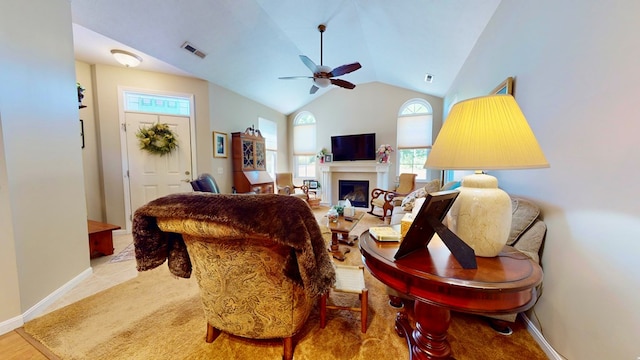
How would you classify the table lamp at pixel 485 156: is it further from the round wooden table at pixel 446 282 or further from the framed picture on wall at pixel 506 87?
the framed picture on wall at pixel 506 87

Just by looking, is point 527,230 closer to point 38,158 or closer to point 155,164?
point 38,158

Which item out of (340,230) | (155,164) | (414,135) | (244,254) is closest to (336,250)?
(340,230)

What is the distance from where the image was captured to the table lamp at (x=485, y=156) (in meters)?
0.83

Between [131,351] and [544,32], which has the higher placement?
[544,32]

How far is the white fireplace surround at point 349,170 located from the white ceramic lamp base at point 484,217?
435 cm

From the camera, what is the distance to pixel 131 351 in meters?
1.32

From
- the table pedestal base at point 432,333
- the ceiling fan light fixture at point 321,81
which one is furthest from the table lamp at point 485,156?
the ceiling fan light fixture at point 321,81

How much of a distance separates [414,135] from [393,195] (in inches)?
70.7

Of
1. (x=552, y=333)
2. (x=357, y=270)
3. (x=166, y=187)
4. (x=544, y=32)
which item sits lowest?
(x=552, y=333)

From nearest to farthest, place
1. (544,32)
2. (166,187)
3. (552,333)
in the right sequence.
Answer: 1. (552,333)
2. (544,32)
3. (166,187)

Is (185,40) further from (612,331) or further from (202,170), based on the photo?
(612,331)

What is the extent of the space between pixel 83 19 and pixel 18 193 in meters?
2.01

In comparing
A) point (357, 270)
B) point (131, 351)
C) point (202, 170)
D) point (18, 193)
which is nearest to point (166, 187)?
point (202, 170)

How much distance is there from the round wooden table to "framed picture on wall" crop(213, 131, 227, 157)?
12.5 feet
